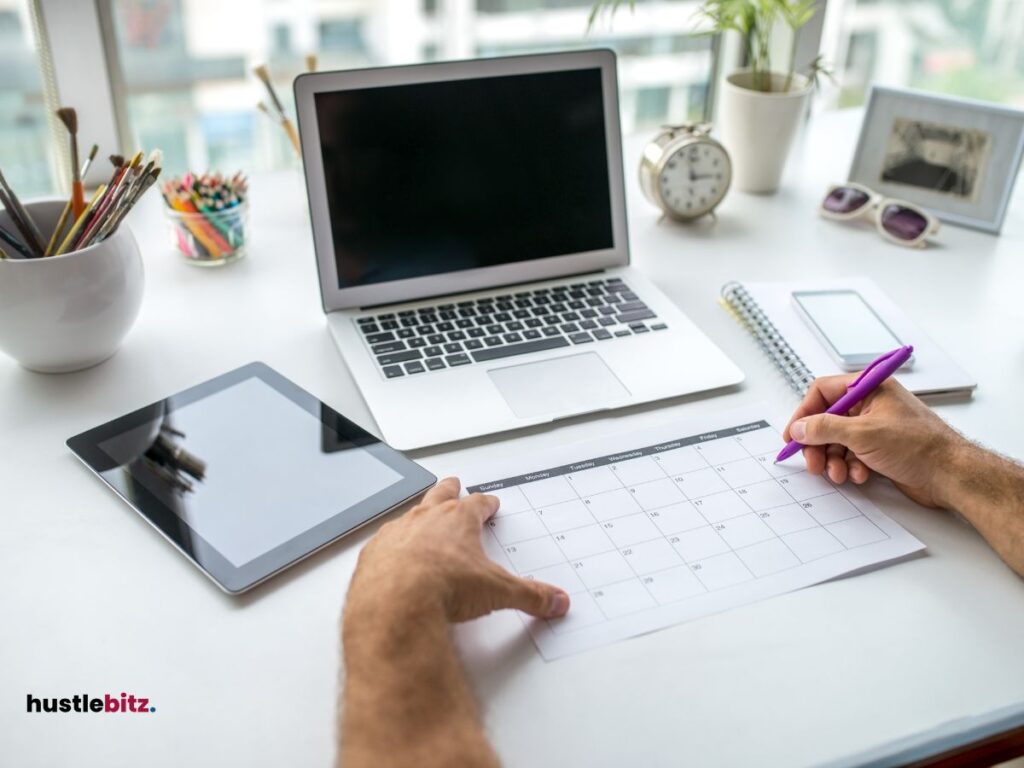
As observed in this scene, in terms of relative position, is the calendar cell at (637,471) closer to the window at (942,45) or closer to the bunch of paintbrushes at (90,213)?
the bunch of paintbrushes at (90,213)

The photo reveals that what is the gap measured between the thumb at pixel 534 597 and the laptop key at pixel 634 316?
460 mm

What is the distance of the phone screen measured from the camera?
3.47 ft

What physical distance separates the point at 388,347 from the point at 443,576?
402 millimetres

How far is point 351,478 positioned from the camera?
85cm

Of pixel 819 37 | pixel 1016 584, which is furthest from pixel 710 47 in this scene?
pixel 1016 584

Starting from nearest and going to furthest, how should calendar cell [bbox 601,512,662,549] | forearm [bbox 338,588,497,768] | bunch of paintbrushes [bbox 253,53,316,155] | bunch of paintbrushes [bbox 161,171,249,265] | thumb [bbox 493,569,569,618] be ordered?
1. forearm [bbox 338,588,497,768]
2. thumb [bbox 493,569,569,618]
3. calendar cell [bbox 601,512,662,549]
4. bunch of paintbrushes [bbox 161,171,249,265]
5. bunch of paintbrushes [bbox 253,53,316,155]

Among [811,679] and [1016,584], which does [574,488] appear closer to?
[811,679]

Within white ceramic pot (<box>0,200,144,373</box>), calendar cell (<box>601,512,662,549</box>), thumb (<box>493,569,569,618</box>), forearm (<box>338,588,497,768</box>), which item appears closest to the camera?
forearm (<box>338,588,497,768</box>)

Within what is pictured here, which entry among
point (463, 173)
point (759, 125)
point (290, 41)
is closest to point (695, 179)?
point (759, 125)

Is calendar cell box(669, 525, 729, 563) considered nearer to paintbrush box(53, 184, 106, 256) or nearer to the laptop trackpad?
the laptop trackpad

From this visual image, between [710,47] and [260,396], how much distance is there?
133 centimetres

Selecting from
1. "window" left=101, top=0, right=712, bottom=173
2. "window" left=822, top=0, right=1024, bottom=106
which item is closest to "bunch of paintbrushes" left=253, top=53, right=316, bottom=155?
"window" left=101, top=0, right=712, bottom=173

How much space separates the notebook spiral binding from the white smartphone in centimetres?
5

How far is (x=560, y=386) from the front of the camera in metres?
1.00
